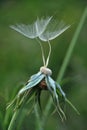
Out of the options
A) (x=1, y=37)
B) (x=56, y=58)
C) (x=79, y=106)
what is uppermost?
(x=1, y=37)

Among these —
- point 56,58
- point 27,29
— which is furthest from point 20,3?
point 27,29

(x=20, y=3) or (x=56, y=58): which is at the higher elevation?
(x=20, y=3)

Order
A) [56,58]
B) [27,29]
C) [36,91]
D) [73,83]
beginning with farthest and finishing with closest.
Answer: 1. [56,58]
2. [73,83]
3. [27,29]
4. [36,91]

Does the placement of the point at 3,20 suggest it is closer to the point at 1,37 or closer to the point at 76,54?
the point at 1,37

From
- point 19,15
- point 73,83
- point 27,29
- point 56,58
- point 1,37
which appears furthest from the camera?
point 19,15

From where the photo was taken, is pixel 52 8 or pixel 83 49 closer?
pixel 83 49

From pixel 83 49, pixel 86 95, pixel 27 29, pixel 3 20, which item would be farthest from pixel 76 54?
pixel 27 29

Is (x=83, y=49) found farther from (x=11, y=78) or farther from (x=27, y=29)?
(x=27, y=29)
